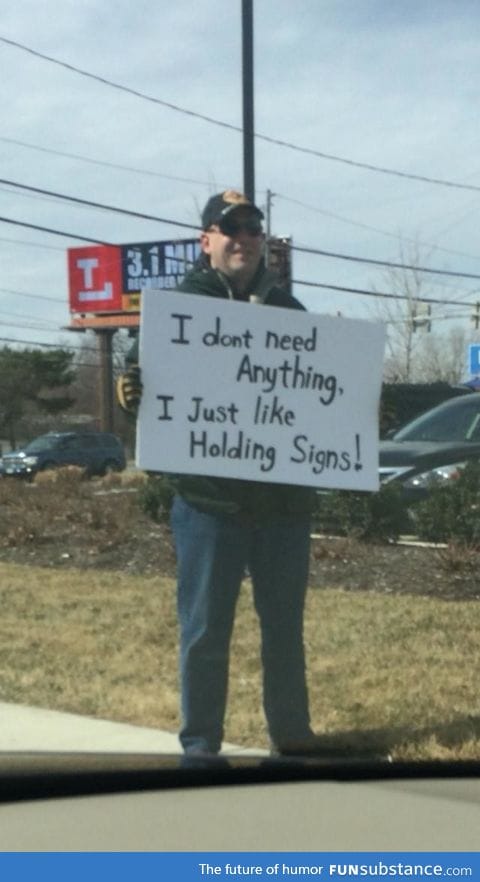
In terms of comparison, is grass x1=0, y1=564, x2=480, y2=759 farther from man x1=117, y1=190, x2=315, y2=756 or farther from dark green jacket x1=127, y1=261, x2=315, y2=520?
dark green jacket x1=127, y1=261, x2=315, y2=520

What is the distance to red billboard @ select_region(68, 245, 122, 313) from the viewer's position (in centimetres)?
5822

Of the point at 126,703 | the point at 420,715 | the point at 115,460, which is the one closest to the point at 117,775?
the point at 420,715

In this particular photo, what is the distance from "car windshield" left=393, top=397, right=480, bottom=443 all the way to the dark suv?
25498 mm

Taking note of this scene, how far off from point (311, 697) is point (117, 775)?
135 inches

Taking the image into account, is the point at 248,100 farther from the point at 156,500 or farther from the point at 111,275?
the point at 111,275

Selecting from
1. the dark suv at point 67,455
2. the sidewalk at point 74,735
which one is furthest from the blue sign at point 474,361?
the sidewalk at point 74,735

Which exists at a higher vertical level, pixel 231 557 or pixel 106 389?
pixel 106 389

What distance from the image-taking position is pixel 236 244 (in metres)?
4.71

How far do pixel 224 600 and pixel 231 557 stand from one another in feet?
0.51

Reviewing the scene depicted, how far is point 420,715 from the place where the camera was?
19.1ft

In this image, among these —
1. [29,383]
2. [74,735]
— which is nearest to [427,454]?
[74,735]

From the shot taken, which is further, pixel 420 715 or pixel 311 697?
pixel 311 697

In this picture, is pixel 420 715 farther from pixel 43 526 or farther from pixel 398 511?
pixel 43 526

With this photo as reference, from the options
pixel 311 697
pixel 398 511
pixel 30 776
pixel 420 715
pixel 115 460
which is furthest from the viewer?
pixel 115 460
